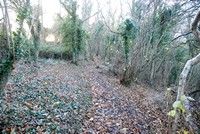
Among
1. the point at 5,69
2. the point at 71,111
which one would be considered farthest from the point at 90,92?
the point at 5,69

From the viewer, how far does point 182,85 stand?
468 cm

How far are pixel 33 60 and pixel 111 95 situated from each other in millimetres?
9281

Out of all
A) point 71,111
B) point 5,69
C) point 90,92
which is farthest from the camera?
point 90,92

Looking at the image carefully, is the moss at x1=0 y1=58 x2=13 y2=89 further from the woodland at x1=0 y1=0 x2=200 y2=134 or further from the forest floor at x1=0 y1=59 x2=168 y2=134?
the forest floor at x1=0 y1=59 x2=168 y2=134

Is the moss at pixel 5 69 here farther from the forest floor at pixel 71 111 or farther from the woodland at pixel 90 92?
the forest floor at pixel 71 111

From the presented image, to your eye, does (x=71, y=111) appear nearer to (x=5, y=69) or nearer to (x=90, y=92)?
(x=5, y=69)

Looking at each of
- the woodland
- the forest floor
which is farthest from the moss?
the forest floor

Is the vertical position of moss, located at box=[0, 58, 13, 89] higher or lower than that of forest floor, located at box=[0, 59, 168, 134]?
higher

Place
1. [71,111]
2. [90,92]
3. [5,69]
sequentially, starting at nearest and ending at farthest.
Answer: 1. [5,69]
2. [71,111]
3. [90,92]

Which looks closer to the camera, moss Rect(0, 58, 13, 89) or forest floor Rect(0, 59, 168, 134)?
forest floor Rect(0, 59, 168, 134)

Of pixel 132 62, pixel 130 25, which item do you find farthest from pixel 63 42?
pixel 132 62

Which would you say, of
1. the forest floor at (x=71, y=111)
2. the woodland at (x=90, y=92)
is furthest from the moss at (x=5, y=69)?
the forest floor at (x=71, y=111)

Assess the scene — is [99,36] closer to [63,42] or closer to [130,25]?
[63,42]

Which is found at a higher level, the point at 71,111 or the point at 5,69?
the point at 5,69
